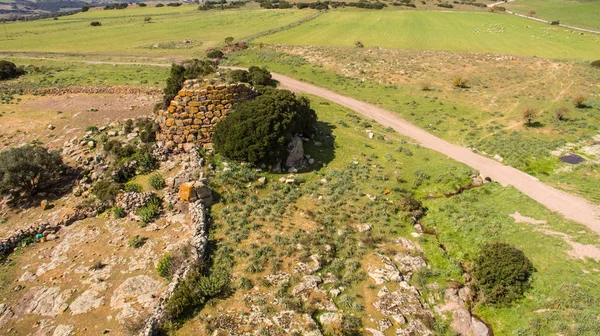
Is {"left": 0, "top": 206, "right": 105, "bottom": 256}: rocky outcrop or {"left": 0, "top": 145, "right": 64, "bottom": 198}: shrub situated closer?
{"left": 0, "top": 206, "right": 105, "bottom": 256}: rocky outcrop

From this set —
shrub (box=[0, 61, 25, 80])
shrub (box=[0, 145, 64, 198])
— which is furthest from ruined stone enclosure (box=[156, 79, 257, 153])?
shrub (box=[0, 61, 25, 80])

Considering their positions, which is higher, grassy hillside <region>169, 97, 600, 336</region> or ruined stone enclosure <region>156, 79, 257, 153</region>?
ruined stone enclosure <region>156, 79, 257, 153</region>

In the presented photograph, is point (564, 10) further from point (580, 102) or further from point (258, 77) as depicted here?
point (258, 77)

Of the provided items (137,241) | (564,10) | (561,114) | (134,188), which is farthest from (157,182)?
(564,10)

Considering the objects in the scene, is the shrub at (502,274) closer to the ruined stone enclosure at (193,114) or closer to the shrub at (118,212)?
the ruined stone enclosure at (193,114)

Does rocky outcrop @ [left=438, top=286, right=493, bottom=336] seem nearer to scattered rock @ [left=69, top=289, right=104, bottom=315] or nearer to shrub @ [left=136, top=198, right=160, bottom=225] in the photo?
scattered rock @ [left=69, top=289, right=104, bottom=315]
